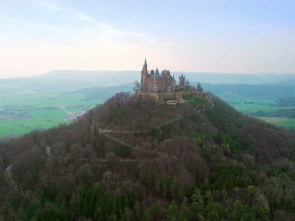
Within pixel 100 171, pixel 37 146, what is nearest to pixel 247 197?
pixel 100 171

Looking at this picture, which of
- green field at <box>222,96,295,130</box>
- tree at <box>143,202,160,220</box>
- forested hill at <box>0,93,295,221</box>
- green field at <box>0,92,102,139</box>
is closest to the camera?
tree at <box>143,202,160,220</box>

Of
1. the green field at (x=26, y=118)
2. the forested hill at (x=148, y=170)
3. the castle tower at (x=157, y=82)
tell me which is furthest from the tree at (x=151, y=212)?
the green field at (x=26, y=118)

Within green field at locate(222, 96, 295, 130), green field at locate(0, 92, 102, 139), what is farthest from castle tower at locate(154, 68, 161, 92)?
green field at locate(222, 96, 295, 130)

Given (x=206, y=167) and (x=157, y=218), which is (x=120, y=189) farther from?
(x=206, y=167)

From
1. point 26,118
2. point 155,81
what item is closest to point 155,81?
point 155,81

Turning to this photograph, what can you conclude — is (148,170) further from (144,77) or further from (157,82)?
(144,77)

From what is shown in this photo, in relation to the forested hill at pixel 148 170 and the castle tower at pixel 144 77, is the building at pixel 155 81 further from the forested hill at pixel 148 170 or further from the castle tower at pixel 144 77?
the forested hill at pixel 148 170

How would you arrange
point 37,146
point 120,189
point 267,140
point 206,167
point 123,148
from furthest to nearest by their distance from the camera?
1. point 267,140
2. point 37,146
3. point 123,148
4. point 206,167
5. point 120,189

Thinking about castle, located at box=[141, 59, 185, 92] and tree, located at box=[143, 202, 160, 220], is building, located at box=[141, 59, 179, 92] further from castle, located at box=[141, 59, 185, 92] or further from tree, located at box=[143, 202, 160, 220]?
tree, located at box=[143, 202, 160, 220]
